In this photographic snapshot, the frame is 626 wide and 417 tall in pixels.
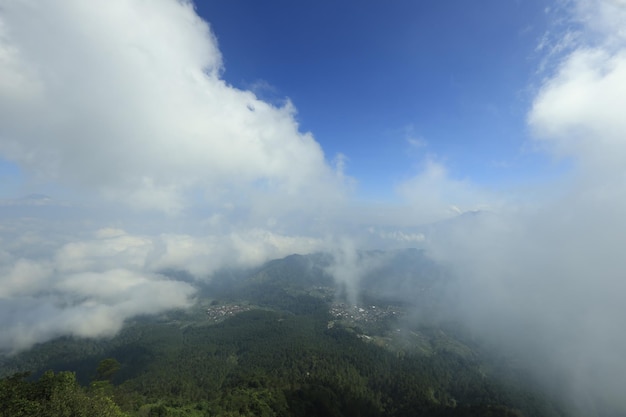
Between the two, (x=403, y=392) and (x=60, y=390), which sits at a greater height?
(x=60, y=390)

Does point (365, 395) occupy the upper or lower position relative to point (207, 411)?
lower

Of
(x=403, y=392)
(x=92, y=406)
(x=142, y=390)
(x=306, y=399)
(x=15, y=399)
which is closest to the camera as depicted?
(x=15, y=399)

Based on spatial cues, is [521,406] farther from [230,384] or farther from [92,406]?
[92,406]

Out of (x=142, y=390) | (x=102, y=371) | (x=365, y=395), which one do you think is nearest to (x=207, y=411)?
(x=102, y=371)

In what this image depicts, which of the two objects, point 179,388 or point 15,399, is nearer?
point 15,399

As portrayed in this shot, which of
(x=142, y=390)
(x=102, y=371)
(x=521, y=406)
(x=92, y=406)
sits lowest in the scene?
(x=521, y=406)

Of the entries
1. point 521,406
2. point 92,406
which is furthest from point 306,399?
point 521,406

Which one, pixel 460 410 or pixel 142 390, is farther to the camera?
pixel 142 390

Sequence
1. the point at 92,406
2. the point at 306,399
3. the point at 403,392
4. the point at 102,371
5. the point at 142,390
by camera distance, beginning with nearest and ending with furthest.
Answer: the point at 92,406
the point at 102,371
the point at 306,399
the point at 142,390
the point at 403,392

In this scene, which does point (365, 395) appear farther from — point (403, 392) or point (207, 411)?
point (207, 411)
